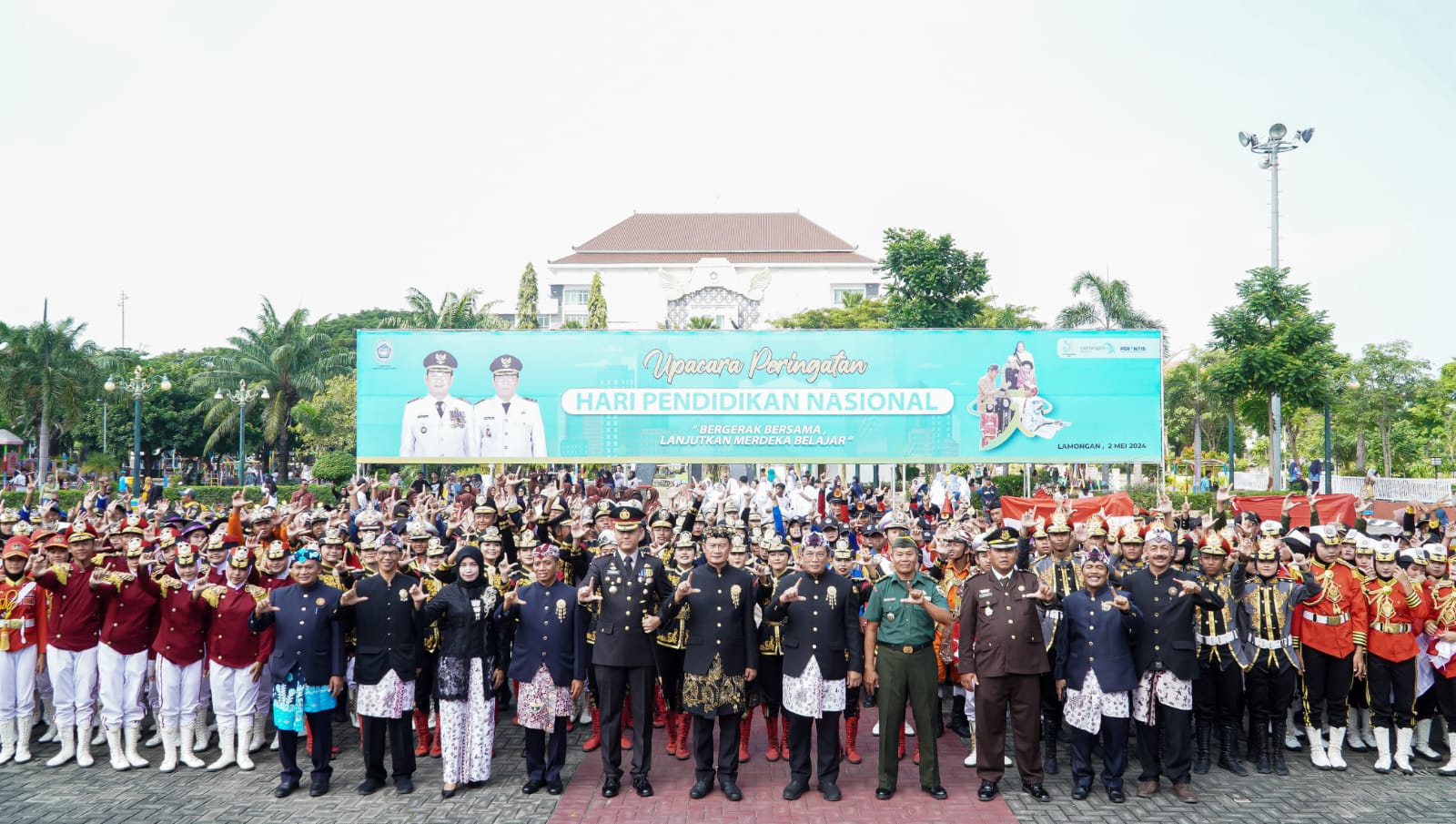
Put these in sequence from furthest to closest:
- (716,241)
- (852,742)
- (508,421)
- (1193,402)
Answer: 1. (716,241)
2. (1193,402)
3. (508,421)
4. (852,742)

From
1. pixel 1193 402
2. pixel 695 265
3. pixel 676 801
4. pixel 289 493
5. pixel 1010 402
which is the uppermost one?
pixel 695 265

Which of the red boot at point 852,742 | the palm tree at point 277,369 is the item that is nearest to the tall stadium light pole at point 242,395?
the palm tree at point 277,369

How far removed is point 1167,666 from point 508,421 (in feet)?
51.0

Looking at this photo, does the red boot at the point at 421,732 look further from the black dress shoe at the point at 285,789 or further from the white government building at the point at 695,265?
the white government building at the point at 695,265

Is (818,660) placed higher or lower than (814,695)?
higher

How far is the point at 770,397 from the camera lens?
1983cm

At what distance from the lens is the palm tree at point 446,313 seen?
36.5 meters

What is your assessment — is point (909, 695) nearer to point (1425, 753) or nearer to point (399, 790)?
point (399, 790)

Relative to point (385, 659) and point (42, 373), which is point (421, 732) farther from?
point (42, 373)

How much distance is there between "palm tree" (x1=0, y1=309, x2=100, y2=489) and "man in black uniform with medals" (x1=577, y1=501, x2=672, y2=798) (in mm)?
38578

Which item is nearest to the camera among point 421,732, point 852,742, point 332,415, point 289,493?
point 852,742

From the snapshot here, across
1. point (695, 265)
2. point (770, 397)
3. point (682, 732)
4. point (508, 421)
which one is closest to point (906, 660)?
point (682, 732)

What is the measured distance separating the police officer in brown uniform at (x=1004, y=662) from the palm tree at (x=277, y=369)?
110ft

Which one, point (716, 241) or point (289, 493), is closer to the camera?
point (289, 493)
